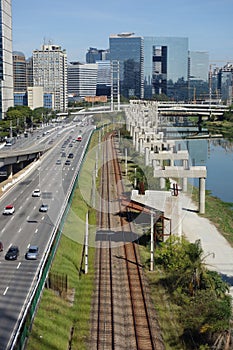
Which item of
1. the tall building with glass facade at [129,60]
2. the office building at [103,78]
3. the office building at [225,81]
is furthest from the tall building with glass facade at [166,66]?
the office building at [225,81]

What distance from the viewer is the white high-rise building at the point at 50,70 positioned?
5681 centimetres

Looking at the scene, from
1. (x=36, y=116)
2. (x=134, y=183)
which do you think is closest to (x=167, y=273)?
(x=134, y=183)

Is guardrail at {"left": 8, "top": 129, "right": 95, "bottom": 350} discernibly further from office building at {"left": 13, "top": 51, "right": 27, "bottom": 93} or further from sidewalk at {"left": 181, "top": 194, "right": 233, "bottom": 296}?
office building at {"left": 13, "top": 51, "right": 27, "bottom": 93}

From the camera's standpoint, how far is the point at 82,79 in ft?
263

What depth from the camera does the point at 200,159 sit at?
26.6 meters

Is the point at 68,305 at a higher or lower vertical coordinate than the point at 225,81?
lower

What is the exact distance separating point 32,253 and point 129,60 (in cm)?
6747

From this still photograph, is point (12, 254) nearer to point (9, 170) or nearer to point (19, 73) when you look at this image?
point (9, 170)

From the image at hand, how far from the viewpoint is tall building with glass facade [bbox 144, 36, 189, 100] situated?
77.0 meters

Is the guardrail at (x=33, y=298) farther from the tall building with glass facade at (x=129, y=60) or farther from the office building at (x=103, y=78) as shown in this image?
the office building at (x=103, y=78)

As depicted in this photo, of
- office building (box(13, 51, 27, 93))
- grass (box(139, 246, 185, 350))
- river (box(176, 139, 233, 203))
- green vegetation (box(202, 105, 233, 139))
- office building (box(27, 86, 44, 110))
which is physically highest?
office building (box(13, 51, 27, 93))

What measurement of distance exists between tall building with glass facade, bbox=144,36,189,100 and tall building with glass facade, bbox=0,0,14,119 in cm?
4328

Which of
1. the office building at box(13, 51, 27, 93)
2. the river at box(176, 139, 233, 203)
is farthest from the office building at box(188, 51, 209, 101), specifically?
the river at box(176, 139, 233, 203)

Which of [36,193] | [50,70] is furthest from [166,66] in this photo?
[36,193]
